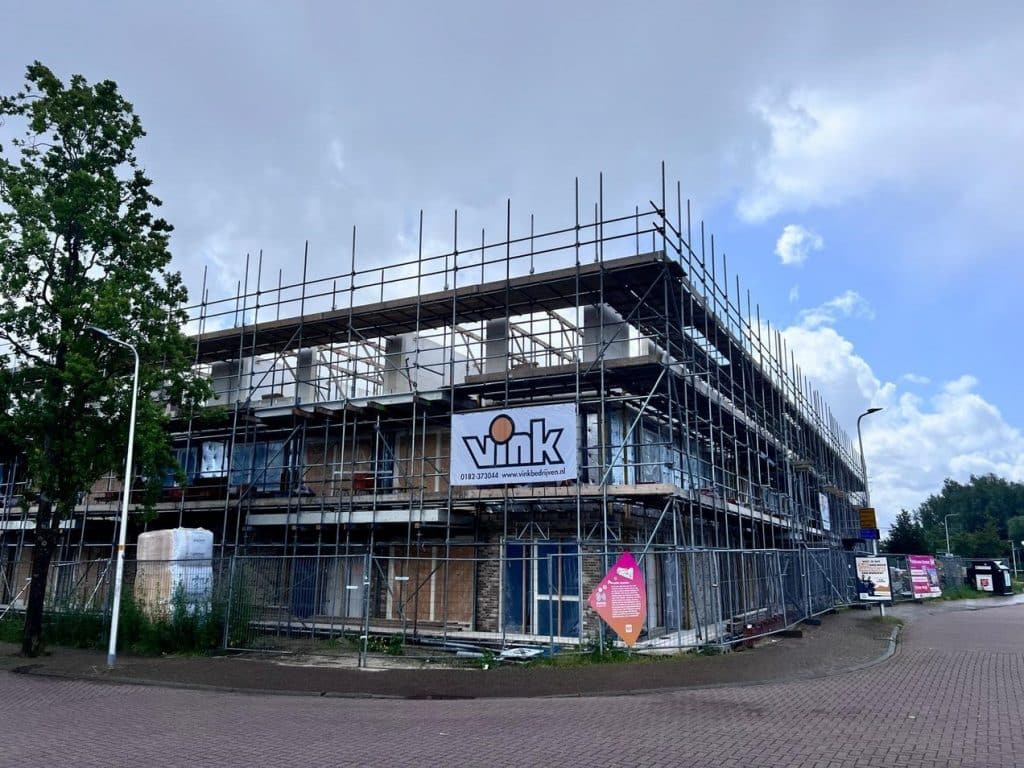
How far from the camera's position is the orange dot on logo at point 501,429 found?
17984 millimetres

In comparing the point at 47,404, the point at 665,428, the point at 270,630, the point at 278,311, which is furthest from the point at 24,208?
the point at 665,428

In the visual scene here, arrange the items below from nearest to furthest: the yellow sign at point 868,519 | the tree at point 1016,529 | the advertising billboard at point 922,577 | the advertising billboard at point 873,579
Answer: the advertising billboard at point 873,579 < the yellow sign at point 868,519 < the advertising billboard at point 922,577 < the tree at point 1016,529

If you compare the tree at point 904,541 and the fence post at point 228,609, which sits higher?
the tree at point 904,541

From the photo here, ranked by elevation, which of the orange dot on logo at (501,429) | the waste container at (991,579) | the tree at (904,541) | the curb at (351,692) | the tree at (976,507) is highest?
the tree at (976,507)

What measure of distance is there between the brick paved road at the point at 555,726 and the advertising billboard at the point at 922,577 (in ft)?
73.2

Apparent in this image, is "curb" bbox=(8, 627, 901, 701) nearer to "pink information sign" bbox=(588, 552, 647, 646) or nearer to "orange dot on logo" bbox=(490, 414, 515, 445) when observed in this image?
"pink information sign" bbox=(588, 552, 647, 646)

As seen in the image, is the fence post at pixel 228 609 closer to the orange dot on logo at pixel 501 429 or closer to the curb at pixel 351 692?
the curb at pixel 351 692

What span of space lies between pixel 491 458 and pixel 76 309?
9.65m

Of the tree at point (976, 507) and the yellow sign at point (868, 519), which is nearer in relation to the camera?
the yellow sign at point (868, 519)

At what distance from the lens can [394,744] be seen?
879 centimetres

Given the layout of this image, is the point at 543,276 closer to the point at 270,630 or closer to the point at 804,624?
the point at 270,630

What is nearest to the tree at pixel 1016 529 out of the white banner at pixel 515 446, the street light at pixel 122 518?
the white banner at pixel 515 446

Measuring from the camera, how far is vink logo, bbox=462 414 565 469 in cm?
1747

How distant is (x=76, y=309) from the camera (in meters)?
17.6
